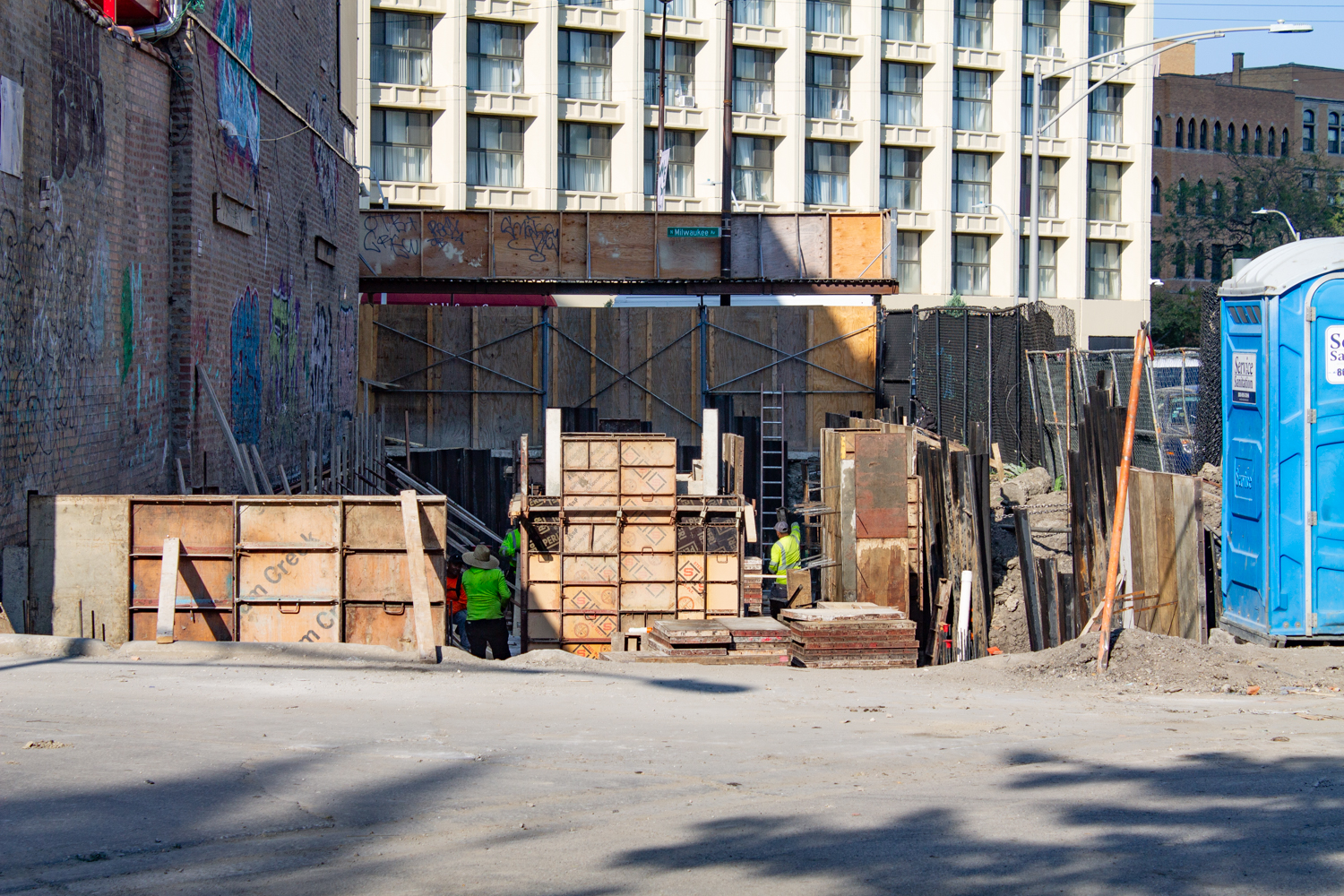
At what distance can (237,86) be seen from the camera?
49.7ft

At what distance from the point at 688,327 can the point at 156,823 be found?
22.6 meters

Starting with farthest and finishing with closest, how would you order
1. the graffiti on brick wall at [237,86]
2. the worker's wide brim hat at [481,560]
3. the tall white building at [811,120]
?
the tall white building at [811,120]
the graffiti on brick wall at [237,86]
the worker's wide brim hat at [481,560]

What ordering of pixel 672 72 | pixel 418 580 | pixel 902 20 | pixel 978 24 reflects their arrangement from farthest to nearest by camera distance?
pixel 978 24 < pixel 902 20 < pixel 672 72 < pixel 418 580

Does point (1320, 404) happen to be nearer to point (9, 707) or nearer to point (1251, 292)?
point (1251, 292)

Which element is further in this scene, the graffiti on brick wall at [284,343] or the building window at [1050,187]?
the building window at [1050,187]

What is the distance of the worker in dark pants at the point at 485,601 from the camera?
1332 cm

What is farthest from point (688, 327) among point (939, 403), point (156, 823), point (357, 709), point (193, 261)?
point (156, 823)

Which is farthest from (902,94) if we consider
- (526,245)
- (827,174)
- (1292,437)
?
(1292,437)

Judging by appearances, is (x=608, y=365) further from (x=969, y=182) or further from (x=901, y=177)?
(x=969, y=182)

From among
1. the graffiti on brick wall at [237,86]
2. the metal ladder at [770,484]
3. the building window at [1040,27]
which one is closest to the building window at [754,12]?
the building window at [1040,27]

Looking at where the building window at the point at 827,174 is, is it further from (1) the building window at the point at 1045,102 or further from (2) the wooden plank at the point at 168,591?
(2) the wooden plank at the point at 168,591

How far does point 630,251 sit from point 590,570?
1535cm

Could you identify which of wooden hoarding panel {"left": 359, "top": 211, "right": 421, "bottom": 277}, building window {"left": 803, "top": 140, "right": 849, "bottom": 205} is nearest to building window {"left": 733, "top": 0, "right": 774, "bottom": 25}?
building window {"left": 803, "top": 140, "right": 849, "bottom": 205}

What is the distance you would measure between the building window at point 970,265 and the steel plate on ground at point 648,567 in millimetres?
44066
